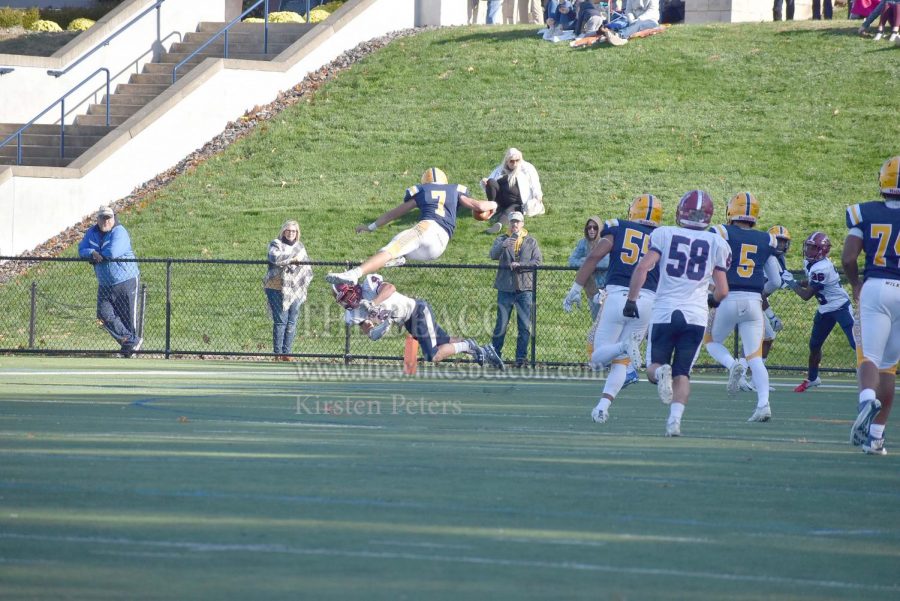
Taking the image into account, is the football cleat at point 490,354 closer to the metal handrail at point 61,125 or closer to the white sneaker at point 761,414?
the white sneaker at point 761,414

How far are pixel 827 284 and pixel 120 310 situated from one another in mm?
9615

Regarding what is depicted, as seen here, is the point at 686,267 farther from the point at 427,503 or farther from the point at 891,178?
the point at 427,503

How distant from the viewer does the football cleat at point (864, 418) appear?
9141mm

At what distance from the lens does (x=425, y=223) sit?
14.1m

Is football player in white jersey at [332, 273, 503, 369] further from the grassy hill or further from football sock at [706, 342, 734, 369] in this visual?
the grassy hill

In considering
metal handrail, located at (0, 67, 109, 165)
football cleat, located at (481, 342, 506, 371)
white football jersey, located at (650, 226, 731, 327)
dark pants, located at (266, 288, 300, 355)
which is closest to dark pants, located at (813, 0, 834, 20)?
metal handrail, located at (0, 67, 109, 165)

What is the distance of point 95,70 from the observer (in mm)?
29969

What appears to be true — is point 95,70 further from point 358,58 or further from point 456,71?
point 456,71

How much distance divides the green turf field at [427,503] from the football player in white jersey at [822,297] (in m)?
4.03

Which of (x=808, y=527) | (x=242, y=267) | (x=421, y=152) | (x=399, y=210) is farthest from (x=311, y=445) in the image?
(x=421, y=152)

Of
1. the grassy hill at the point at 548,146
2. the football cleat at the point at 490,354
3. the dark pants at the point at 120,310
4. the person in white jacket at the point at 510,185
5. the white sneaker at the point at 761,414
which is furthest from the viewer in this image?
the grassy hill at the point at 548,146

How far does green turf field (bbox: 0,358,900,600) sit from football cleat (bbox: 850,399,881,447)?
16cm

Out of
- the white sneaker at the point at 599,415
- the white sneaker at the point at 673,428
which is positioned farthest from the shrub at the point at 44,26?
the white sneaker at the point at 673,428

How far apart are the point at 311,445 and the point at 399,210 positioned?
517cm
